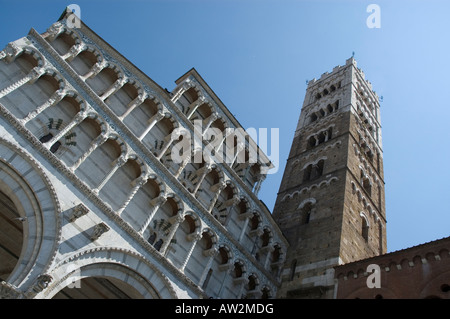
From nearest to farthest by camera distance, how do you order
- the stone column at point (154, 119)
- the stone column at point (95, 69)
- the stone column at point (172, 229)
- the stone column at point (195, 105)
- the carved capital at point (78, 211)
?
the carved capital at point (78, 211)
the stone column at point (172, 229)
the stone column at point (95, 69)
the stone column at point (154, 119)
the stone column at point (195, 105)

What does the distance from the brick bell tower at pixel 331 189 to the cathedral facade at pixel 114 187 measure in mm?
1468

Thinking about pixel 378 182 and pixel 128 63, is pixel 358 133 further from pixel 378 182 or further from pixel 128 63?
pixel 128 63

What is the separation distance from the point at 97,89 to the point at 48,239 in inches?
212

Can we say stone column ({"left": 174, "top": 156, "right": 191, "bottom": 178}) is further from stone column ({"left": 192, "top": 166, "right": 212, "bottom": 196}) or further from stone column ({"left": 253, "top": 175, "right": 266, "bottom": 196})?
stone column ({"left": 253, "top": 175, "right": 266, "bottom": 196})

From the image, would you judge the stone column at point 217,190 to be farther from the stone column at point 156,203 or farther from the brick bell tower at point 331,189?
the brick bell tower at point 331,189

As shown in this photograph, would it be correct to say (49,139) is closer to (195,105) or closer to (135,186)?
(135,186)

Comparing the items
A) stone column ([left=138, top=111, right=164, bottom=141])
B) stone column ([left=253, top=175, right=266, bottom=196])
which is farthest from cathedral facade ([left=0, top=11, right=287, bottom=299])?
stone column ([left=253, top=175, right=266, bottom=196])

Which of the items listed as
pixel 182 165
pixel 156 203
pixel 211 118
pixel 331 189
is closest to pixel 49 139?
pixel 156 203

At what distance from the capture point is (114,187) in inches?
460

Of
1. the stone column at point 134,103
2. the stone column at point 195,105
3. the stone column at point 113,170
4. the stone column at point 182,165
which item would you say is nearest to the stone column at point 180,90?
the stone column at point 195,105

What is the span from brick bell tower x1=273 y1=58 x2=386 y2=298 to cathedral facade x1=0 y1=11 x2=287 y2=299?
1468 mm

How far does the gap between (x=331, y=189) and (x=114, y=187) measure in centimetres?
1080

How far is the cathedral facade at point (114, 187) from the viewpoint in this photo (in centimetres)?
961

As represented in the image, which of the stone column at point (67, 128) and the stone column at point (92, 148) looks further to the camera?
the stone column at point (92, 148)
